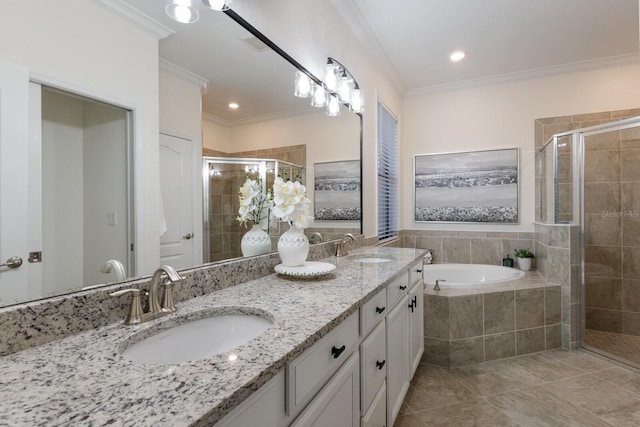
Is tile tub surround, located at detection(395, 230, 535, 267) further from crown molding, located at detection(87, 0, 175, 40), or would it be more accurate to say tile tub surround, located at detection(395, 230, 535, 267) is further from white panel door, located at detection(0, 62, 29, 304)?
white panel door, located at detection(0, 62, 29, 304)

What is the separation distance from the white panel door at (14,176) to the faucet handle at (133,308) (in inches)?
7.6

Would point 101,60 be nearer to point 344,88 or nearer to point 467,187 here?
point 344,88

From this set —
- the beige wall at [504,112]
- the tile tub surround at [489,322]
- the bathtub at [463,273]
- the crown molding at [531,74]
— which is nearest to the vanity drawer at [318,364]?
the tile tub surround at [489,322]

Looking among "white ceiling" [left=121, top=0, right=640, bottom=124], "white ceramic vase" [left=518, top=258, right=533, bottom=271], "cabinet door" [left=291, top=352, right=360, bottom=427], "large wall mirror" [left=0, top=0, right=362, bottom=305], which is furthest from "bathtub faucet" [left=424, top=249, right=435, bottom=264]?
"cabinet door" [left=291, top=352, right=360, bottom=427]

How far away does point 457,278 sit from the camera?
11.3ft

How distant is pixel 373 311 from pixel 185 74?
3.65 ft

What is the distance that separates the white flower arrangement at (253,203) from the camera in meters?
1.42

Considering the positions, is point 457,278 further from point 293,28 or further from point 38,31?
point 38,31

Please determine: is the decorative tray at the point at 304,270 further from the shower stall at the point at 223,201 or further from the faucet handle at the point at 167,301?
the faucet handle at the point at 167,301

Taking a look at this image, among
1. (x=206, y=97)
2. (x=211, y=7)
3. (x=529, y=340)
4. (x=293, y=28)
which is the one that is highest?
(x=293, y=28)

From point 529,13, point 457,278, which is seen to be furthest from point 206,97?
point 457,278

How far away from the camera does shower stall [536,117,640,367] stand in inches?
102

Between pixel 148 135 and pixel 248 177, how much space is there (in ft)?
1.65

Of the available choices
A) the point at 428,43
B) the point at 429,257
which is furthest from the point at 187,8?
the point at 429,257
